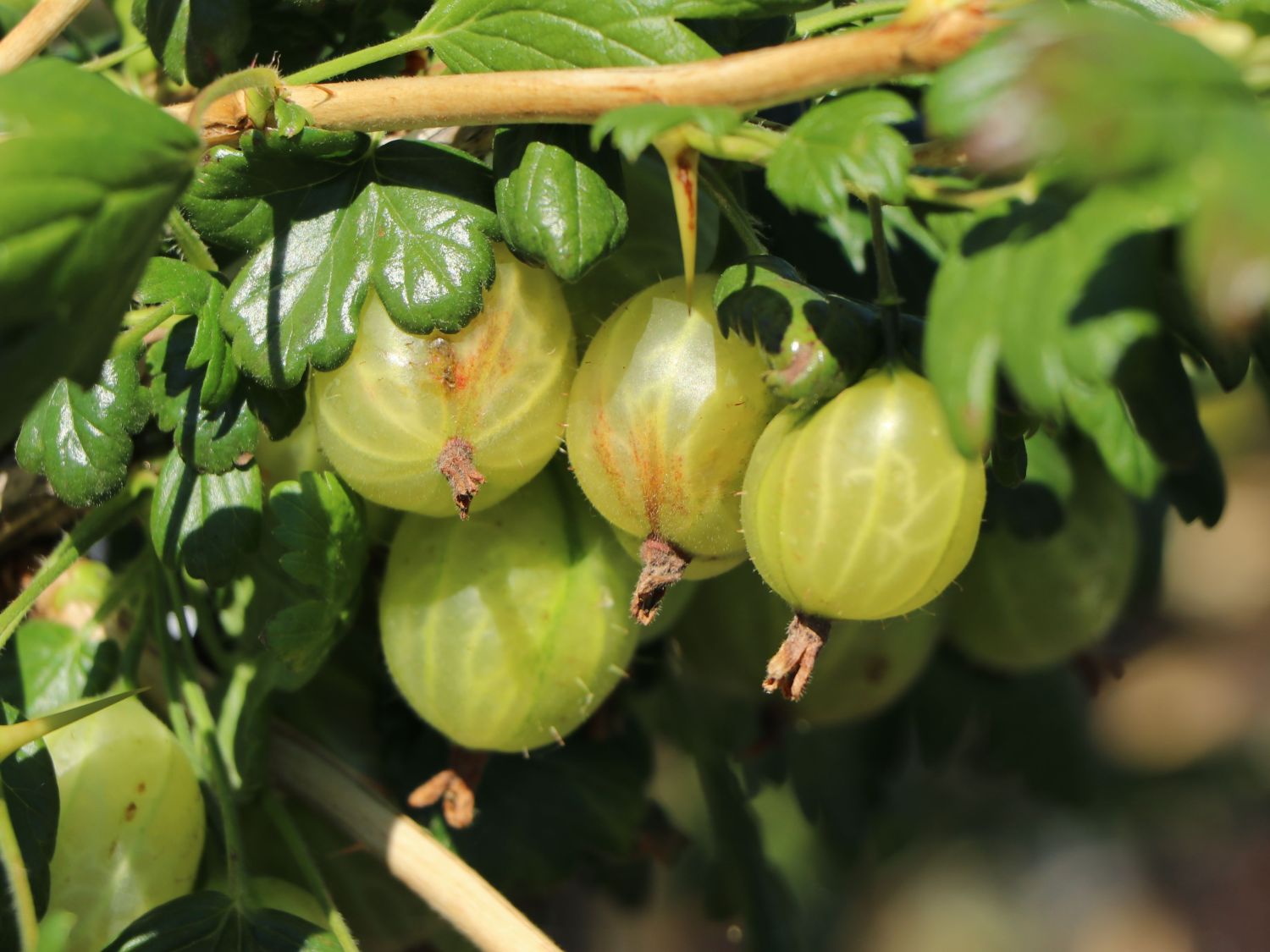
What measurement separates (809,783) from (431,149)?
0.63 m

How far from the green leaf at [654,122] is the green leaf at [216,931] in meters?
0.38

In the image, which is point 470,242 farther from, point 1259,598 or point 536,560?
point 1259,598

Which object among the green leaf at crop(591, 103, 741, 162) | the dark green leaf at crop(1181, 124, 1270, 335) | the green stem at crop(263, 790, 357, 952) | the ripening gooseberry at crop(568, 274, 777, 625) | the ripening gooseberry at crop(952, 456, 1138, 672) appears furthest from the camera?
the ripening gooseberry at crop(952, 456, 1138, 672)

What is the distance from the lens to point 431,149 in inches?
21.1

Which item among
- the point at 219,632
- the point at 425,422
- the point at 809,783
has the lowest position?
the point at 809,783

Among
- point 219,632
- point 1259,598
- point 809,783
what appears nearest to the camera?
point 219,632

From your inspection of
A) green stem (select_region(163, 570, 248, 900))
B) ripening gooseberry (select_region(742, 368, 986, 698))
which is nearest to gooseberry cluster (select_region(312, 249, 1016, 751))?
ripening gooseberry (select_region(742, 368, 986, 698))

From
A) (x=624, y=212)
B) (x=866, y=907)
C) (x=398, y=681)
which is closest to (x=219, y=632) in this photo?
(x=398, y=681)

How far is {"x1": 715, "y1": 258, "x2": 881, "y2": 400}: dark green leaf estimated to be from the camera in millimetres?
437

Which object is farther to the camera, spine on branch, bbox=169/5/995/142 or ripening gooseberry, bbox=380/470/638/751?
ripening gooseberry, bbox=380/470/638/751

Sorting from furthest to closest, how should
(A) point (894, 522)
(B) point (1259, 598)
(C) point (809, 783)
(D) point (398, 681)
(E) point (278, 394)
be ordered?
(B) point (1259, 598) → (C) point (809, 783) → (D) point (398, 681) → (E) point (278, 394) → (A) point (894, 522)

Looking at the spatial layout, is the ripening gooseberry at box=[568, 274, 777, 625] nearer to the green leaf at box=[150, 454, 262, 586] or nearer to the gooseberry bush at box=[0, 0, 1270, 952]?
the gooseberry bush at box=[0, 0, 1270, 952]

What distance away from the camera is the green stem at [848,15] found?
19.8 inches

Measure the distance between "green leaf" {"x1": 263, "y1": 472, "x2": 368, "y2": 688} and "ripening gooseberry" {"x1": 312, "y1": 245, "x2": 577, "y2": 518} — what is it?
37mm
